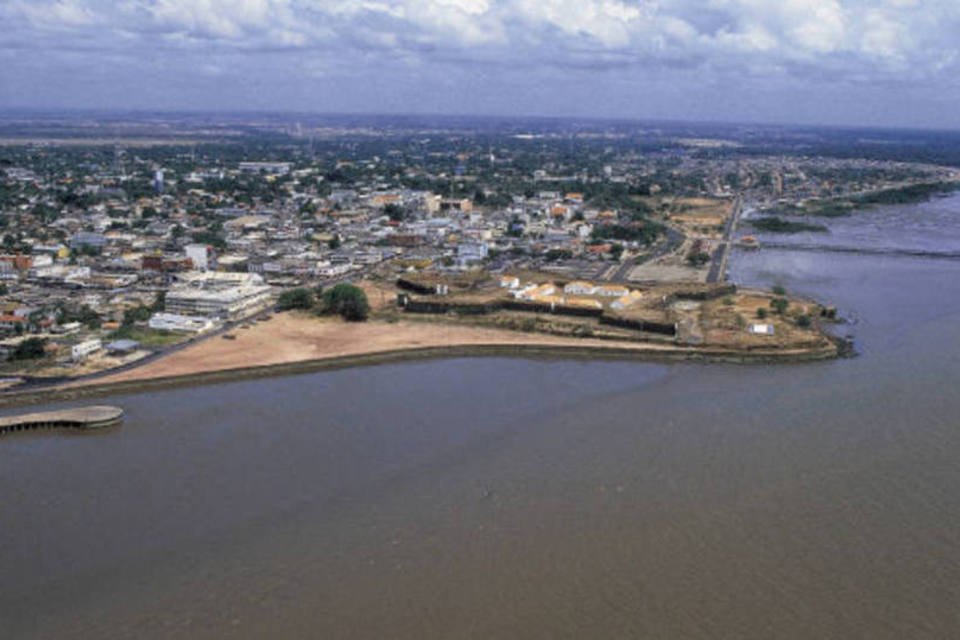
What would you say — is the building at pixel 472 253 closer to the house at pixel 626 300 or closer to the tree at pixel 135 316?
the house at pixel 626 300

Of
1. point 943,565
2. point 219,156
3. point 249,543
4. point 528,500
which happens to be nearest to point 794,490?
point 943,565

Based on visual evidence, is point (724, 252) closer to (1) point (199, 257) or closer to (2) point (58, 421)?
(1) point (199, 257)

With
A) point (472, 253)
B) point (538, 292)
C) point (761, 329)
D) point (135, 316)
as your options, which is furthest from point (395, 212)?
point (761, 329)

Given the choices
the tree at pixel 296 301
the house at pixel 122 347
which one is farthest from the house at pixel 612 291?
the house at pixel 122 347

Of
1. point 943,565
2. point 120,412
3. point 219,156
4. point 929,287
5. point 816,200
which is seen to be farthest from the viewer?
point 219,156

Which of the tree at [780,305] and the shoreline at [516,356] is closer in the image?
the shoreline at [516,356]

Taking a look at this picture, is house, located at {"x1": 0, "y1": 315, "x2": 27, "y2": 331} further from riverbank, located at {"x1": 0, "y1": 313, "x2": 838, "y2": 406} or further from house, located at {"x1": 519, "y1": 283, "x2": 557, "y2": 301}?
house, located at {"x1": 519, "y1": 283, "x2": 557, "y2": 301}

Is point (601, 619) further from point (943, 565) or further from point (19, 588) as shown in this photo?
point (19, 588)
